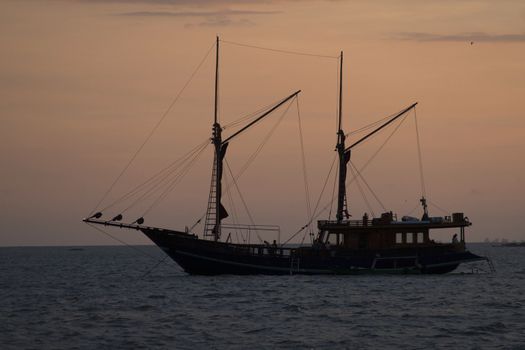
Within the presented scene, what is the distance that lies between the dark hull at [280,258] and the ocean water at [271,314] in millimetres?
863

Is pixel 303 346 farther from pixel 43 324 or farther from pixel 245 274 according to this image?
pixel 245 274

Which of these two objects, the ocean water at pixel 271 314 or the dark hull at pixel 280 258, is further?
the dark hull at pixel 280 258

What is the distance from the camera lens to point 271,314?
50.3m

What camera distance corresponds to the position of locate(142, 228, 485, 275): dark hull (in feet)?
234

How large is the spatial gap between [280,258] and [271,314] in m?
21.6

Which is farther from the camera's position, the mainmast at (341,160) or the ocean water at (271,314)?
the mainmast at (341,160)

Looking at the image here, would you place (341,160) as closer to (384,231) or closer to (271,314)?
(384,231)

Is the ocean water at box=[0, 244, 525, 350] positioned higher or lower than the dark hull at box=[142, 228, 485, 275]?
lower

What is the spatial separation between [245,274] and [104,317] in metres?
24.3

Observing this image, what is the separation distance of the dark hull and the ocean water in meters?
0.86

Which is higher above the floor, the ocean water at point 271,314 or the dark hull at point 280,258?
the dark hull at point 280,258

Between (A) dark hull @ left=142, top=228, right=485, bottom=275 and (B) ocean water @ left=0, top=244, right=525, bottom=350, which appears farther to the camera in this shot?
(A) dark hull @ left=142, top=228, right=485, bottom=275

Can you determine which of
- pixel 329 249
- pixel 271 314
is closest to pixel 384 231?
pixel 329 249

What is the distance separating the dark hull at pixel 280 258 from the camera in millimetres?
71250
